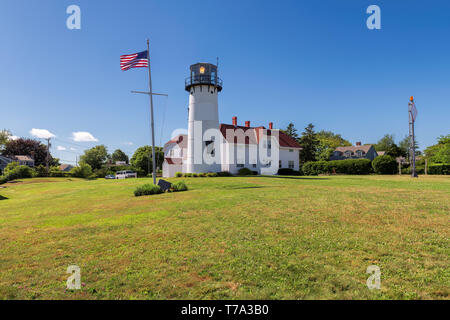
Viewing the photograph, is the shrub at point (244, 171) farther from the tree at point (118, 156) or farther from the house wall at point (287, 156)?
the tree at point (118, 156)

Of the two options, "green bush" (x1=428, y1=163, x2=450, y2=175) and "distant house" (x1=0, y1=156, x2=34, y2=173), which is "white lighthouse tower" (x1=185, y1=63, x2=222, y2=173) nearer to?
"green bush" (x1=428, y1=163, x2=450, y2=175)

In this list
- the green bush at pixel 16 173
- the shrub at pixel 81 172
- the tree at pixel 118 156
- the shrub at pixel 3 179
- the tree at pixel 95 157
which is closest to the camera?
the shrub at pixel 3 179

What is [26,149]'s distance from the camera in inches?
2741

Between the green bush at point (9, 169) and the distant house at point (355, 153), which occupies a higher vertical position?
the distant house at point (355, 153)

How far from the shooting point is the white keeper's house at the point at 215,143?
1191 inches

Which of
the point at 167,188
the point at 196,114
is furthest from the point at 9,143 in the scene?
the point at 167,188

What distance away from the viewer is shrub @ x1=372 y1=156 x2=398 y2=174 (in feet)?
126

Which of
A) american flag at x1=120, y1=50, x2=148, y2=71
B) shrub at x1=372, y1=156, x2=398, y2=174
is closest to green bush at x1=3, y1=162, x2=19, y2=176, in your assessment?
american flag at x1=120, y1=50, x2=148, y2=71

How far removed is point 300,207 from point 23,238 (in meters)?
8.93

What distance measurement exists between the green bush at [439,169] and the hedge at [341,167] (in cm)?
936

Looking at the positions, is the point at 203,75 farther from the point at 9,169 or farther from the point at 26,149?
the point at 26,149

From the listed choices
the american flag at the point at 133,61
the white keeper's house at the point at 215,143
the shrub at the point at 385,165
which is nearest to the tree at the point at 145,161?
the white keeper's house at the point at 215,143
